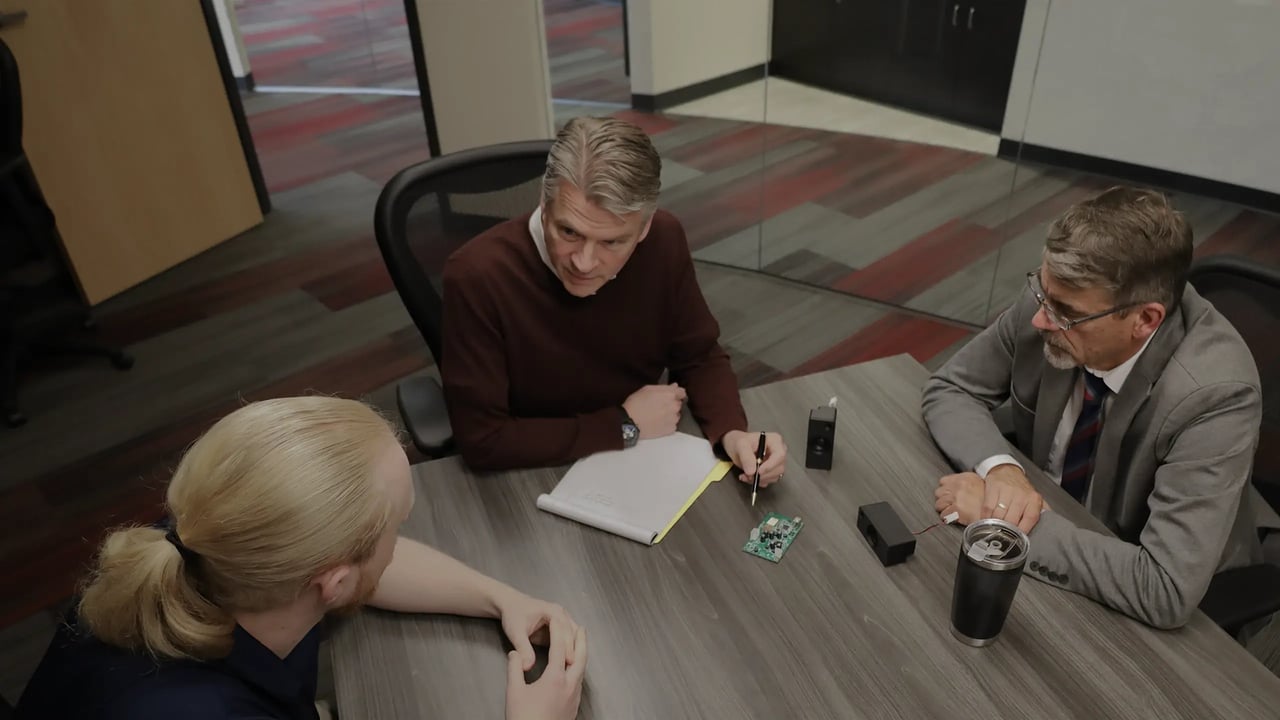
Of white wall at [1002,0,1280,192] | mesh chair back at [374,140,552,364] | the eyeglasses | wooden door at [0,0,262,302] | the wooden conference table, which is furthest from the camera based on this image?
wooden door at [0,0,262,302]

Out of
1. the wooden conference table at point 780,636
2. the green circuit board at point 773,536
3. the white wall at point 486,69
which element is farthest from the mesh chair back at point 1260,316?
the white wall at point 486,69

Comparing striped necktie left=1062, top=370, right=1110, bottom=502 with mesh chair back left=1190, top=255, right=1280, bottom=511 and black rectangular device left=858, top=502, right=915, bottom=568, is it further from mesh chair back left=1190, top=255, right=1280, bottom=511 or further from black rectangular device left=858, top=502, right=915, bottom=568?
black rectangular device left=858, top=502, right=915, bottom=568

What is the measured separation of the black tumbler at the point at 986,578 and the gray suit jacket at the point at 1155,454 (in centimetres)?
15

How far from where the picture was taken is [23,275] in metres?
2.96

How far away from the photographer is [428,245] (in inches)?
70.9

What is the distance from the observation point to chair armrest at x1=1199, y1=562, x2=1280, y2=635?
123 cm

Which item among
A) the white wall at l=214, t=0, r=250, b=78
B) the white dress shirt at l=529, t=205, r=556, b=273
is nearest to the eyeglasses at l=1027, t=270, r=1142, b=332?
the white dress shirt at l=529, t=205, r=556, b=273

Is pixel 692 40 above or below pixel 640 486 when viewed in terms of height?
above

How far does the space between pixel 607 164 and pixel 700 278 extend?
2394 millimetres

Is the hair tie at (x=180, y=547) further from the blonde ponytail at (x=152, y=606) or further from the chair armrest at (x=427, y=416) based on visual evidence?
the chair armrest at (x=427, y=416)

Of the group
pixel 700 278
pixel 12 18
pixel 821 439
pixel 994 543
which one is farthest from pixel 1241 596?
pixel 12 18

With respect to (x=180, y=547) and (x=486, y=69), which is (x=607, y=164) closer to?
(x=180, y=547)

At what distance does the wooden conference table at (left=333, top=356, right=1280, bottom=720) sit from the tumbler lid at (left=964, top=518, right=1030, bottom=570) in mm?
126

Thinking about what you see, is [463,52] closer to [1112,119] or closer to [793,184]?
[793,184]
